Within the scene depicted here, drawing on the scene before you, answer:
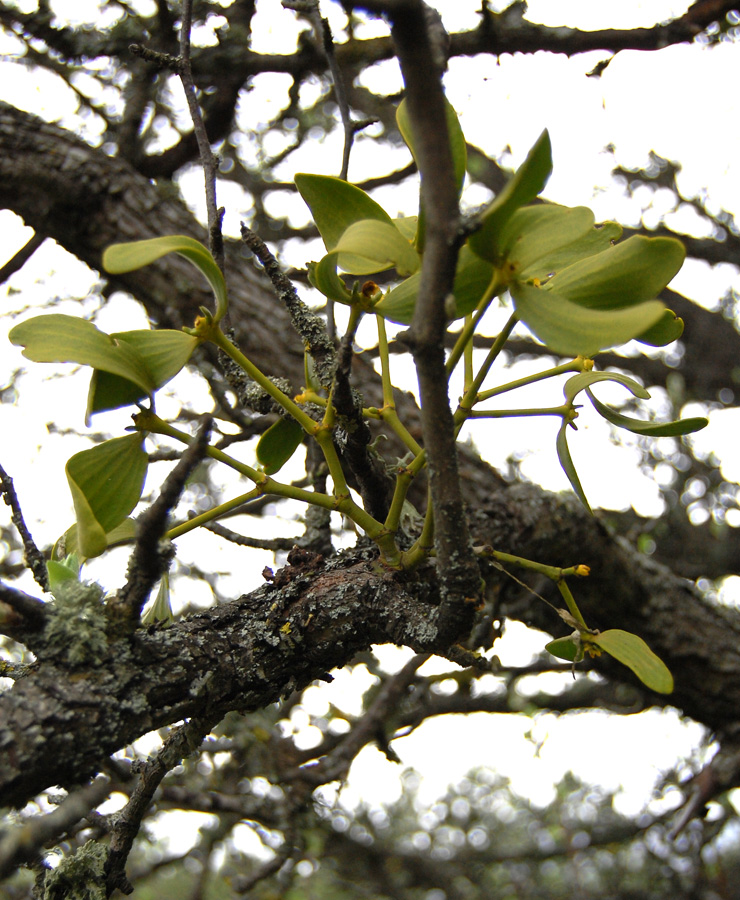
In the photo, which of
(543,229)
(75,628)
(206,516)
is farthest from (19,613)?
(543,229)

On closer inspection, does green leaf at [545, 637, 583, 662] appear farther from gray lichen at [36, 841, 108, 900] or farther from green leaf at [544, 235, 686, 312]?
gray lichen at [36, 841, 108, 900]

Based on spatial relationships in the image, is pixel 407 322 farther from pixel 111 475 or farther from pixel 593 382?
pixel 111 475

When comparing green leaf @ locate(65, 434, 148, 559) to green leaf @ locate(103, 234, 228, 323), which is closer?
green leaf @ locate(103, 234, 228, 323)

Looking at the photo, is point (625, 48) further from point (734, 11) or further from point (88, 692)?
point (88, 692)

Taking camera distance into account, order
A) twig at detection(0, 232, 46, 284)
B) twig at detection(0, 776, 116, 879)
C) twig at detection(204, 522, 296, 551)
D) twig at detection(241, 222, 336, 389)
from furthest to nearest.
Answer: twig at detection(0, 232, 46, 284)
twig at detection(204, 522, 296, 551)
twig at detection(241, 222, 336, 389)
twig at detection(0, 776, 116, 879)

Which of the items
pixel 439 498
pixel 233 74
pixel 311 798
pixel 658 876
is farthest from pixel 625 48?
pixel 658 876

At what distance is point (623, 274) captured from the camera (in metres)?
0.45

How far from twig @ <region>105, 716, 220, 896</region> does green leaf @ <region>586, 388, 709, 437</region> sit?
41 centimetres

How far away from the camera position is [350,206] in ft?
1.65

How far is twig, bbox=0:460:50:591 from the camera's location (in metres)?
0.61

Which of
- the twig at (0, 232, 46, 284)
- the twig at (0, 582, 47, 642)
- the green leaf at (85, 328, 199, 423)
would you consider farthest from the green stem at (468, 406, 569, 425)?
the twig at (0, 232, 46, 284)

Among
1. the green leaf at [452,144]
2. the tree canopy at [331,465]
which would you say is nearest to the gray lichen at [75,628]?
the tree canopy at [331,465]

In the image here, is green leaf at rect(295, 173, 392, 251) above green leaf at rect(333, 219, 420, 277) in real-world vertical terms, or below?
above

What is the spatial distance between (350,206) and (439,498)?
8.9 inches
